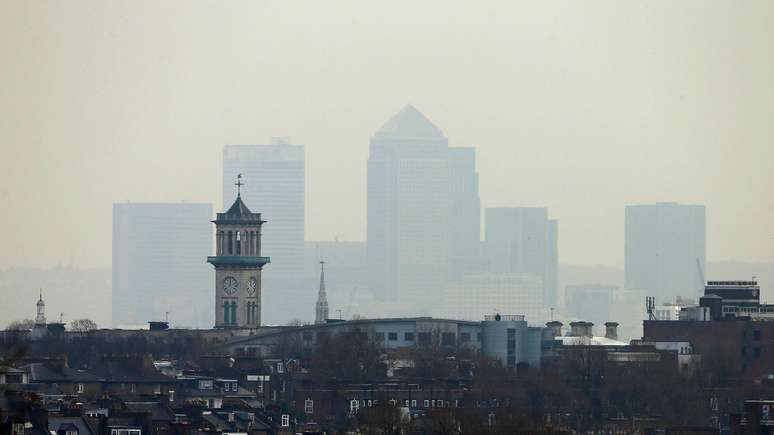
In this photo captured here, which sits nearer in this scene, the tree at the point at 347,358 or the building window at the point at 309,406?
the building window at the point at 309,406

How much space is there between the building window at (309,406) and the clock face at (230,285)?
52273 millimetres

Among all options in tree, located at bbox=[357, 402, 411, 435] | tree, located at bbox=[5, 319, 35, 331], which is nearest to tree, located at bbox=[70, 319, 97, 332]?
tree, located at bbox=[5, 319, 35, 331]

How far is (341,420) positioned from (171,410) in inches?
432

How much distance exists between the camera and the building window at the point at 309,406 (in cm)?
10618

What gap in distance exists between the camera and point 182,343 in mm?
144000

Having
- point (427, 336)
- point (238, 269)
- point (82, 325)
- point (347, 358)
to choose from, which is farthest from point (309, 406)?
point (82, 325)

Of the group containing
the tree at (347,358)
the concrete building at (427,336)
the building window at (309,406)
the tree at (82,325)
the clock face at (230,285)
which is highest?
the clock face at (230,285)

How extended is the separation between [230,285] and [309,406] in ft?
176

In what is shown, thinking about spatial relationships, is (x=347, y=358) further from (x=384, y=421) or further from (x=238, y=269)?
(x=384, y=421)

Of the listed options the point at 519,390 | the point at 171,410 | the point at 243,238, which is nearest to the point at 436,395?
the point at 519,390

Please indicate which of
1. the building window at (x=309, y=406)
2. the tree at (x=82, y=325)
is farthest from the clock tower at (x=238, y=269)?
the building window at (x=309, y=406)

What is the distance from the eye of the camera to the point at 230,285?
161m

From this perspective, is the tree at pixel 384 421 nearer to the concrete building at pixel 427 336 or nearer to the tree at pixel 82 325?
the concrete building at pixel 427 336

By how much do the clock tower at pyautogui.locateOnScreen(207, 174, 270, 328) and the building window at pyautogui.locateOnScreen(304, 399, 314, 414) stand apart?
48011mm
